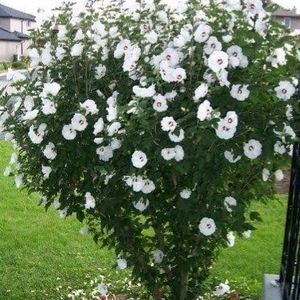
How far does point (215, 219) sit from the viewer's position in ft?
7.22

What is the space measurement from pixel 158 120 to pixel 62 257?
2831 millimetres

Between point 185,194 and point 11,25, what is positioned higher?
point 11,25

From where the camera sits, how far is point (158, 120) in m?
1.99

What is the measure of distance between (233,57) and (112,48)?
64cm

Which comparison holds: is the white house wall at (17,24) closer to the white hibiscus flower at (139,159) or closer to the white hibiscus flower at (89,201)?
the white hibiscus flower at (89,201)

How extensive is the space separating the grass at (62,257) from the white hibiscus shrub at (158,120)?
146 centimetres

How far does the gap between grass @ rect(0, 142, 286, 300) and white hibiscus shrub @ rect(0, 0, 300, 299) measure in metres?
1.46

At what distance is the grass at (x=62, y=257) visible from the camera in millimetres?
3959

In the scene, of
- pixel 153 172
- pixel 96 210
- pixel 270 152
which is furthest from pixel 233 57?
pixel 96 210

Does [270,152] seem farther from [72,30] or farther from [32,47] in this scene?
[32,47]

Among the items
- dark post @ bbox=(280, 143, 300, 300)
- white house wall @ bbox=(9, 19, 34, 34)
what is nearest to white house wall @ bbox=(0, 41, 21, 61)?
white house wall @ bbox=(9, 19, 34, 34)

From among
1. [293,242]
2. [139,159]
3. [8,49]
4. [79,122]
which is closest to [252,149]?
[139,159]

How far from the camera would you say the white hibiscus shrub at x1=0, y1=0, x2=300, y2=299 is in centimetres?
198

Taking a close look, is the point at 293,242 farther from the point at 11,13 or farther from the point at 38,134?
the point at 11,13
